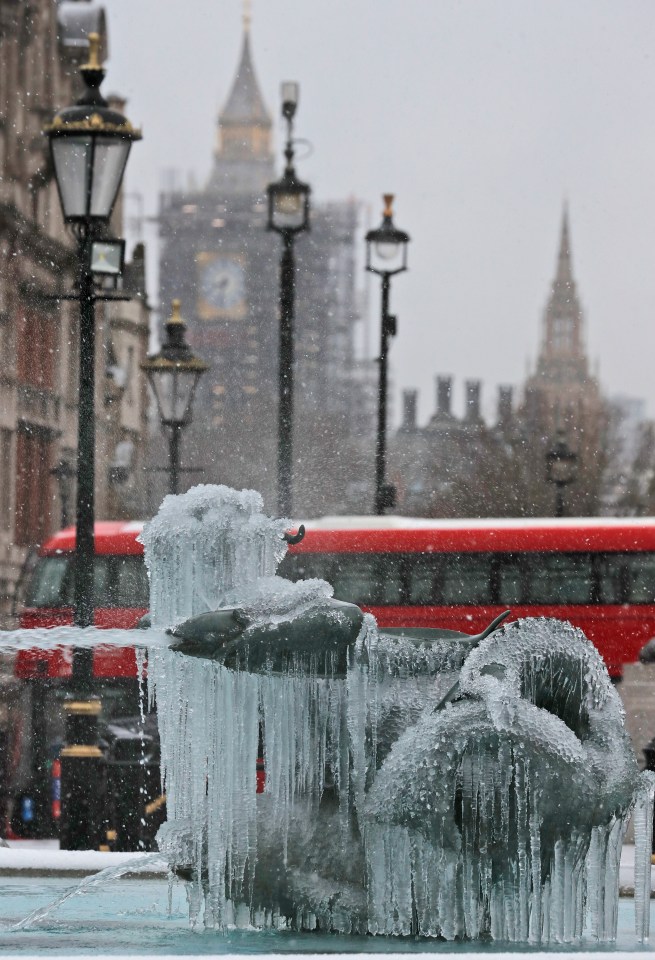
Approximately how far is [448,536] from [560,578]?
167 cm

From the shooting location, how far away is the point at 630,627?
22.4 metres

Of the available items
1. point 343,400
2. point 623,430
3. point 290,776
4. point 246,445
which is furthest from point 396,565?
point 343,400

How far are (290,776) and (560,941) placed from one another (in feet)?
3.61

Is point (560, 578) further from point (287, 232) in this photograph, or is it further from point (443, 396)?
point (443, 396)

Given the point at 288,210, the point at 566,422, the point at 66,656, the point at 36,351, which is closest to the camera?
the point at 288,210

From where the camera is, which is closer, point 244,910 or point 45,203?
point 244,910

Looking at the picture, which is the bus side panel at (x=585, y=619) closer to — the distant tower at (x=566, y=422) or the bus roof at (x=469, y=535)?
the bus roof at (x=469, y=535)

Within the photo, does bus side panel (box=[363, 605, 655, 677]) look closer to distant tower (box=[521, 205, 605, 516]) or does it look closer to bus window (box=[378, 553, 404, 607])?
bus window (box=[378, 553, 404, 607])

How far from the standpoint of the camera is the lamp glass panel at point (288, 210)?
47.0 feet

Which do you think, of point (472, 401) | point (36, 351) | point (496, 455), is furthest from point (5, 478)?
point (472, 401)

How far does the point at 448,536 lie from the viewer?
22.6 m

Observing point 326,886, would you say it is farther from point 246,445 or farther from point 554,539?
point 246,445

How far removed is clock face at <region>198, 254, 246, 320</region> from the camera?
113 m

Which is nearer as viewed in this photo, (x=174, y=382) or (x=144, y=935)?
(x=144, y=935)
